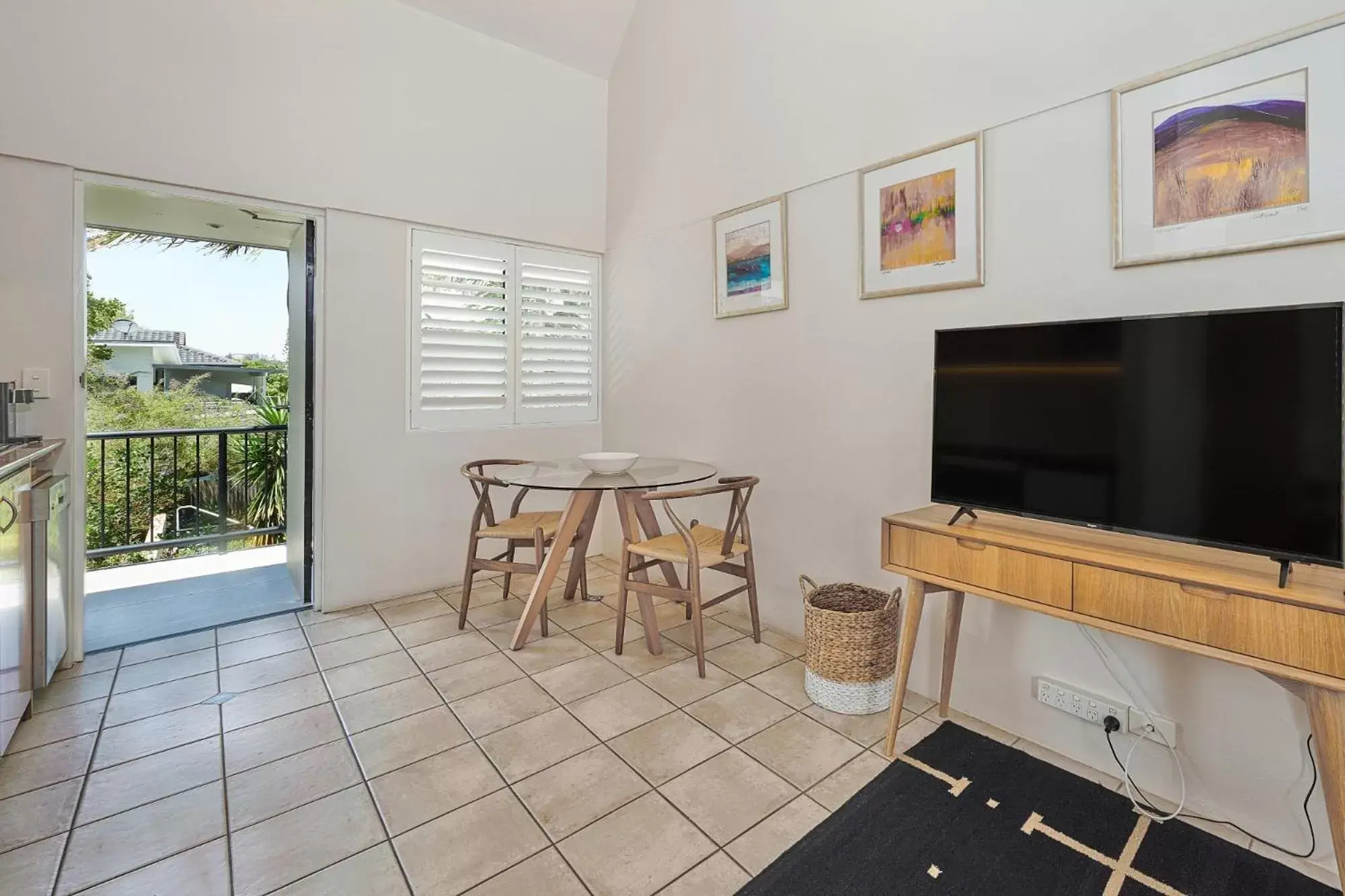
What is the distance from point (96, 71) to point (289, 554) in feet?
9.01

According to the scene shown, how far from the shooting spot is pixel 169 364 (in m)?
4.21

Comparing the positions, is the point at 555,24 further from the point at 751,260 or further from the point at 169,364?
the point at 169,364

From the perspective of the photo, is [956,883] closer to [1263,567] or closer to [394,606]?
[1263,567]

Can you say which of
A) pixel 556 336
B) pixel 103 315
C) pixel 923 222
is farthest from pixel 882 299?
pixel 103 315

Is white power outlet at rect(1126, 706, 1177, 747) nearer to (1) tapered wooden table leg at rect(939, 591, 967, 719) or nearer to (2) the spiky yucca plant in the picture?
(1) tapered wooden table leg at rect(939, 591, 967, 719)

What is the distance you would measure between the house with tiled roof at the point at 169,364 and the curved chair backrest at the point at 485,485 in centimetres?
218

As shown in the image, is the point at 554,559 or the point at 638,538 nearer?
the point at 554,559

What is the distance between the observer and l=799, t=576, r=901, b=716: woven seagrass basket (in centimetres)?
225

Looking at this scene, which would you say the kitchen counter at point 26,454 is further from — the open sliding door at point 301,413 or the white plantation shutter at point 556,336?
the white plantation shutter at point 556,336

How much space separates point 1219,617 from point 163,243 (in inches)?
225

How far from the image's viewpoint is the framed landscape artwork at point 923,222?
2.19 meters

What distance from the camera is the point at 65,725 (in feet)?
7.12

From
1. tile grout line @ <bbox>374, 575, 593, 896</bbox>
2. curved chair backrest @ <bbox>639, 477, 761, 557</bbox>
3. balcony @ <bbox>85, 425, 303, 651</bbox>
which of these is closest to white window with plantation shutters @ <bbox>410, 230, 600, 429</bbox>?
curved chair backrest @ <bbox>639, 477, 761, 557</bbox>

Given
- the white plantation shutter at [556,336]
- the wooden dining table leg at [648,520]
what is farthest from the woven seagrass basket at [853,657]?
the white plantation shutter at [556,336]
